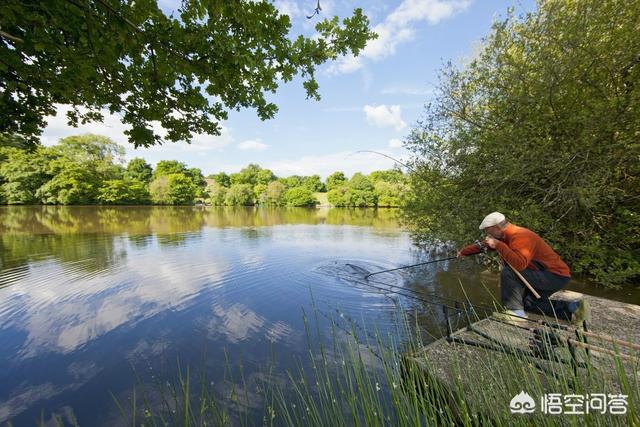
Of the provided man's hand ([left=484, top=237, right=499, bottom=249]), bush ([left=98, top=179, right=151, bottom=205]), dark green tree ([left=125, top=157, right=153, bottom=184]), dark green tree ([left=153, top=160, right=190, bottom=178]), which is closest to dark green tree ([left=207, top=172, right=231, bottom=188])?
dark green tree ([left=153, top=160, right=190, bottom=178])

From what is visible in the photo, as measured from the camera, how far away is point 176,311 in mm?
6074

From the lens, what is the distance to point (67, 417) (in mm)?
3289

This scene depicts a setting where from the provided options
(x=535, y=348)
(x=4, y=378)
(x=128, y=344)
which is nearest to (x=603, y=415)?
(x=535, y=348)

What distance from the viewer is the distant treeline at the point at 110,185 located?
42031 mm

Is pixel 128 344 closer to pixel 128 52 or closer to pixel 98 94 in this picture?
pixel 98 94

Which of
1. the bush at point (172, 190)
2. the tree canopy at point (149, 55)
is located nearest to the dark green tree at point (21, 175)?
the bush at point (172, 190)

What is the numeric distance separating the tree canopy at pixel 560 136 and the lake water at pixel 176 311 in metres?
1.78

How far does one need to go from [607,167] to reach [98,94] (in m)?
9.35

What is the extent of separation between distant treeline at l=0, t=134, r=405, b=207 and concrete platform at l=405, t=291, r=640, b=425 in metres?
19.6

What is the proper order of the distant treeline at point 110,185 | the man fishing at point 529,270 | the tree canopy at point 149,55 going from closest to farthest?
1. the tree canopy at point 149,55
2. the man fishing at point 529,270
3. the distant treeline at point 110,185

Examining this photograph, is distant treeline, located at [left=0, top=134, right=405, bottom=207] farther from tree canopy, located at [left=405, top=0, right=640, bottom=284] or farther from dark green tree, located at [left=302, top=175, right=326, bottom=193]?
tree canopy, located at [left=405, top=0, right=640, bottom=284]

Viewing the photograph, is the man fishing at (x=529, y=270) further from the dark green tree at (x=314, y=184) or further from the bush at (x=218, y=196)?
the dark green tree at (x=314, y=184)

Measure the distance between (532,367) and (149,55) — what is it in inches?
183

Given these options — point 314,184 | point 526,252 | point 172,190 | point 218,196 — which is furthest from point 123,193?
point 526,252
